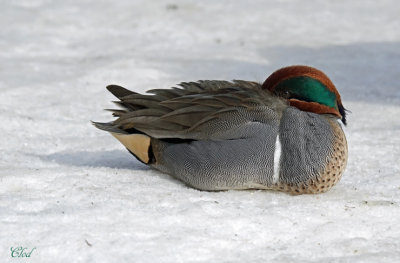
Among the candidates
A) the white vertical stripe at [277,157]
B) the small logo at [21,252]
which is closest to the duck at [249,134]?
the white vertical stripe at [277,157]

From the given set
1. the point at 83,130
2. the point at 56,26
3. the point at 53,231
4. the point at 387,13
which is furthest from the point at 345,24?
the point at 53,231

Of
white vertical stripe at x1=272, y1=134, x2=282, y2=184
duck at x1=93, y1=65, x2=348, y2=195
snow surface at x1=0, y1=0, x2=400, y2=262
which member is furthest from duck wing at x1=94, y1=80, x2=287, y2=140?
snow surface at x1=0, y1=0, x2=400, y2=262

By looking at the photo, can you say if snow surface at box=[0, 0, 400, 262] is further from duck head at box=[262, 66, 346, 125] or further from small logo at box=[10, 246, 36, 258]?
duck head at box=[262, 66, 346, 125]

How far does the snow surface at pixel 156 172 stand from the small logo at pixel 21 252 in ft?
0.10

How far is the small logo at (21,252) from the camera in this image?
145 inches

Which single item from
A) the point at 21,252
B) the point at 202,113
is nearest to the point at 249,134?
the point at 202,113

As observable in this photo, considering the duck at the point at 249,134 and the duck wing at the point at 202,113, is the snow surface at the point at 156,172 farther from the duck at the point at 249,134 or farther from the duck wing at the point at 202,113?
the duck wing at the point at 202,113

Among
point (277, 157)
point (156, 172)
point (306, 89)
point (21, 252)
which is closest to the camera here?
point (21, 252)

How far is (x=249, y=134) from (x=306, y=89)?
1.56 ft

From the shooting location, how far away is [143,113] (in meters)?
4.82

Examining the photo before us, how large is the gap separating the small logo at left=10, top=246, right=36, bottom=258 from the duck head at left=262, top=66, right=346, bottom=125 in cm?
189

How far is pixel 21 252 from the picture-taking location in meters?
3.71

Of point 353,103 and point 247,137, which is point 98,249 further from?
point 353,103

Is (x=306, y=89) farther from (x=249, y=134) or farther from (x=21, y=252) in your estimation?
(x=21, y=252)
